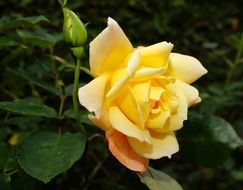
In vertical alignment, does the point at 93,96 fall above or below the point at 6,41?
above

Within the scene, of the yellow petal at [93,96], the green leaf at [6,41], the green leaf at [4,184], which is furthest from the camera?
the green leaf at [6,41]

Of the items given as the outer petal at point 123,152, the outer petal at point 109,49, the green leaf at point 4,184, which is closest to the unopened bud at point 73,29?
the outer petal at point 109,49

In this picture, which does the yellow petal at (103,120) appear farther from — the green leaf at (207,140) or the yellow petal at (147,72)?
the green leaf at (207,140)

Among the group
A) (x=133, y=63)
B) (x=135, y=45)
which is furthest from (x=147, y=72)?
(x=135, y=45)

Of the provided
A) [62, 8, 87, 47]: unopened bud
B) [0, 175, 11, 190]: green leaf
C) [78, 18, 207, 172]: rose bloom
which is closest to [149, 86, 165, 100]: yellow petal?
[78, 18, 207, 172]: rose bloom

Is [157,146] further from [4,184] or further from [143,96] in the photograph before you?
[4,184]

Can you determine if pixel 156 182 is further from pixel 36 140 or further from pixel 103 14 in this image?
pixel 103 14

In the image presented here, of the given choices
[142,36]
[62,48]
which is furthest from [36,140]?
[142,36]

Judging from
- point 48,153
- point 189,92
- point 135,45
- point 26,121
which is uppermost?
point 189,92
